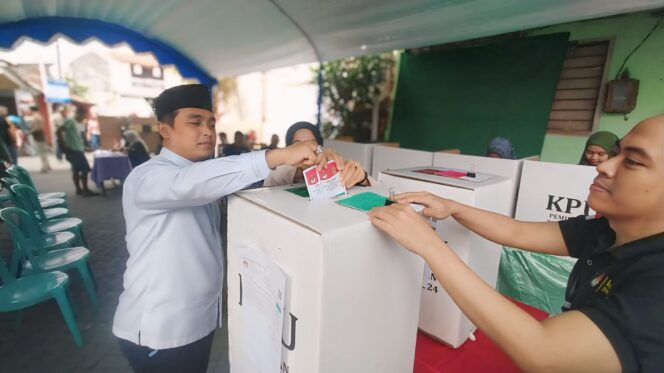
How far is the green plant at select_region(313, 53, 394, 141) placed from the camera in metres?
6.02

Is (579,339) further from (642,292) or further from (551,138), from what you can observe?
(551,138)

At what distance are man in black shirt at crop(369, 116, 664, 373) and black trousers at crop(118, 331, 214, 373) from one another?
0.85m

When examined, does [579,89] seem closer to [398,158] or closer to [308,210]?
[398,158]

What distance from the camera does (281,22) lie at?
3730 millimetres

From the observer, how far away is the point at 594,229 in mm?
827

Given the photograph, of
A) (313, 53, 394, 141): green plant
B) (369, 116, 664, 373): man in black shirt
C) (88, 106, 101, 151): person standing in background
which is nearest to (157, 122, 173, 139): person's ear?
(369, 116, 664, 373): man in black shirt

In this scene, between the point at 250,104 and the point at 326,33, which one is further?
the point at 250,104

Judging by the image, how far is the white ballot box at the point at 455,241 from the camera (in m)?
0.92

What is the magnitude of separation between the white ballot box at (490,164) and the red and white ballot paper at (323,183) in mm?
1740

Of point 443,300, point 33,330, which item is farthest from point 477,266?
point 33,330

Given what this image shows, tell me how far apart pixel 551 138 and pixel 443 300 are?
417 cm

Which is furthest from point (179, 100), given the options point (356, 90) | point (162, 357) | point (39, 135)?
point (39, 135)

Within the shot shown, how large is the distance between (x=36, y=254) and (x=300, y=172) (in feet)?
8.11

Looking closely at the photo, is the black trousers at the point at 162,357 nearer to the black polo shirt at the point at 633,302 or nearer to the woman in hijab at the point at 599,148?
the black polo shirt at the point at 633,302
